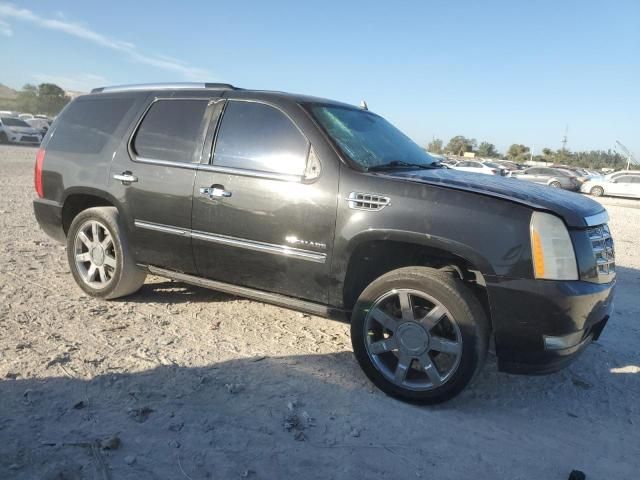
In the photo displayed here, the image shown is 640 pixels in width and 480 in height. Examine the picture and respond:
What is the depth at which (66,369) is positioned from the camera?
10.7ft

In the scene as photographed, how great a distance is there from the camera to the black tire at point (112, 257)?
Result: 4.35 meters

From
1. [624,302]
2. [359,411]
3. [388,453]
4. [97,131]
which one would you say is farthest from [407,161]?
[624,302]

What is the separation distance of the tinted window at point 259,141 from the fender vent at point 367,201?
0.45 metres

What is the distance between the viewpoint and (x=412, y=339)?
124 inches

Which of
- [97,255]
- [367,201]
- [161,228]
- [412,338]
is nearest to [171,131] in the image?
[161,228]

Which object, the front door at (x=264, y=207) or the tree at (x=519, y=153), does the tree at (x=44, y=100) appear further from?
the front door at (x=264, y=207)

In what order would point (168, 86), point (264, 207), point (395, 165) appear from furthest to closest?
point (168, 86), point (395, 165), point (264, 207)

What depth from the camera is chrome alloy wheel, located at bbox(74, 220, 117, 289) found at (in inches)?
178

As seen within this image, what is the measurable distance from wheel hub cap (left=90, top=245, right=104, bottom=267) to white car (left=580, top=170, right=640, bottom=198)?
27707 millimetres

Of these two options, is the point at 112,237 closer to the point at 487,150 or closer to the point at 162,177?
the point at 162,177

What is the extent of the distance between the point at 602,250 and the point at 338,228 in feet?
5.35

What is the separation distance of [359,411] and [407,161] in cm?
202

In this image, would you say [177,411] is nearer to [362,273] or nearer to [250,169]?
[362,273]

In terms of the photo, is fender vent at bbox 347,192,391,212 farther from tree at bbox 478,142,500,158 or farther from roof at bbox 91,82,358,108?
tree at bbox 478,142,500,158
